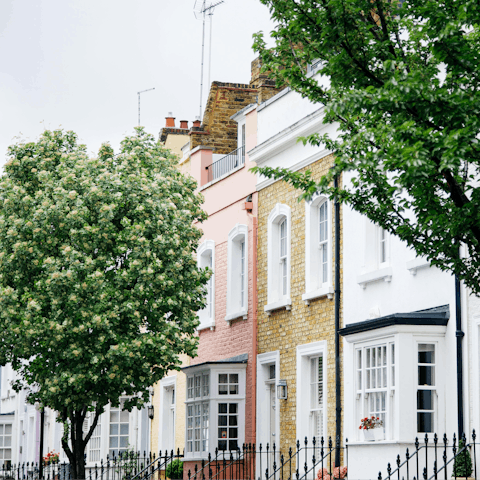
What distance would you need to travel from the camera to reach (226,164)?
960 inches

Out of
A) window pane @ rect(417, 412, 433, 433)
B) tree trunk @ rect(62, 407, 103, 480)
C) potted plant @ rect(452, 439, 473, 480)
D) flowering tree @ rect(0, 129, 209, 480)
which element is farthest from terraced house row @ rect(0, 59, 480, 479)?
tree trunk @ rect(62, 407, 103, 480)

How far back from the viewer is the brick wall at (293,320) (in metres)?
18.0

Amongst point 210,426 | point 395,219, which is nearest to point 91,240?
point 210,426

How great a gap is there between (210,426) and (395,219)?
11880 millimetres

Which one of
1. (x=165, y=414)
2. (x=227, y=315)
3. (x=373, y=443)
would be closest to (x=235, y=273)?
(x=227, y=315)

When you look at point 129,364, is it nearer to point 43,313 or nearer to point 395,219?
point 43,313

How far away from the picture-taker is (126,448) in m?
27.7

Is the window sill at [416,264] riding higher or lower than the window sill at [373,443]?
higher

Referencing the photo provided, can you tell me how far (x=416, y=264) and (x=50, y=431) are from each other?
22.2m

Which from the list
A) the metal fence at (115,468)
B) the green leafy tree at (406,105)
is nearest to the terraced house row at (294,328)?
the metal fence at (115,468)

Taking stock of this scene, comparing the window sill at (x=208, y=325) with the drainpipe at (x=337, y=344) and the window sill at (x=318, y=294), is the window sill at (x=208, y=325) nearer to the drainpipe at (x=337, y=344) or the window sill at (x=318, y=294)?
the window sill at (x=318, y=294)

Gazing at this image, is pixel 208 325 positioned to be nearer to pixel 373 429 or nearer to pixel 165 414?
pixel 165 414

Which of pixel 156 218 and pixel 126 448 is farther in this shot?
pixel 126 448

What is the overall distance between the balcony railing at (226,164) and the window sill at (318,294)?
5453mm
